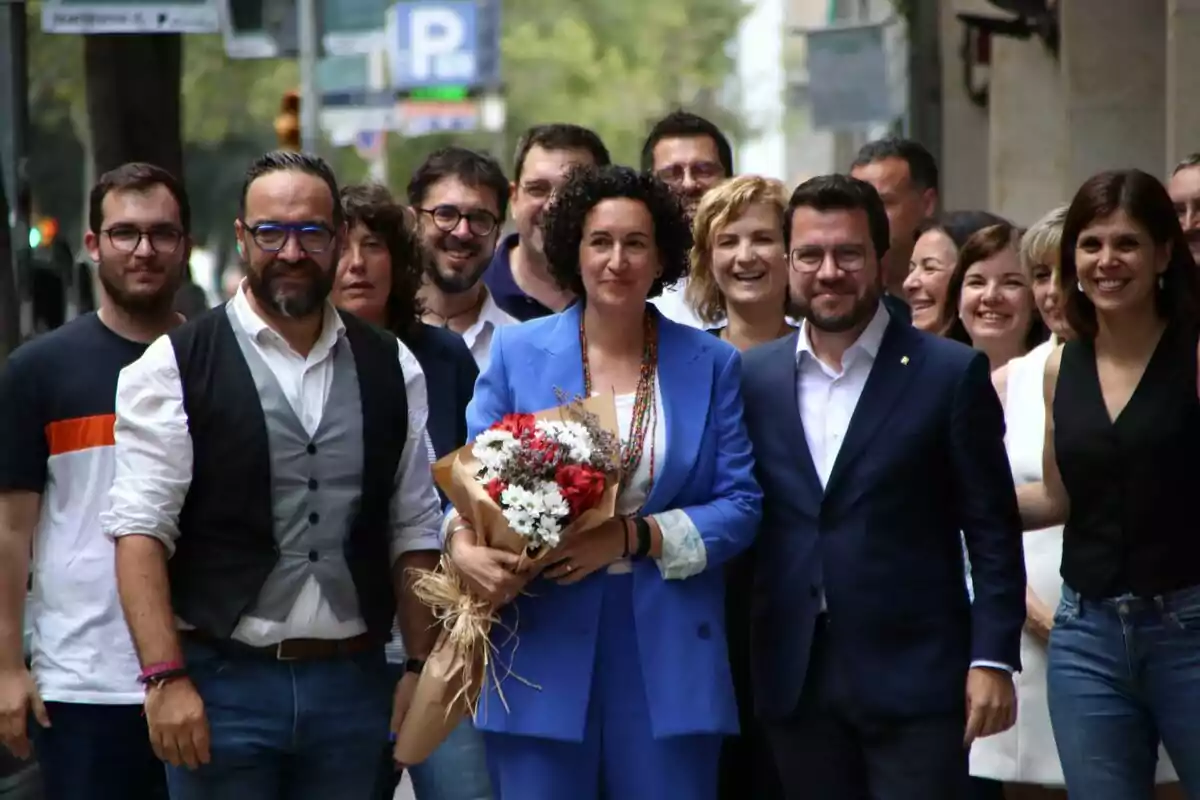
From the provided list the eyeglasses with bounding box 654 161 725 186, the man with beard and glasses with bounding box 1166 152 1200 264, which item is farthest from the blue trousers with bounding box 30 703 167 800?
the man with beard and glasses with bounding box 1166 152 1200 264

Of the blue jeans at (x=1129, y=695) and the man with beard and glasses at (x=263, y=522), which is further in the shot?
the blue jeans at (x=1129, y=695)

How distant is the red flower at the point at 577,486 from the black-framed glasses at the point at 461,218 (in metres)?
2.40

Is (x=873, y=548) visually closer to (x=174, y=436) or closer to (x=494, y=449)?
(x=494, y=449)

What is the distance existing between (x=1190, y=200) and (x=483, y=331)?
2470mm

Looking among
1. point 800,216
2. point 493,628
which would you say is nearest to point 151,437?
point 493,628

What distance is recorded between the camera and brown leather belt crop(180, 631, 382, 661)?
6.21 metres

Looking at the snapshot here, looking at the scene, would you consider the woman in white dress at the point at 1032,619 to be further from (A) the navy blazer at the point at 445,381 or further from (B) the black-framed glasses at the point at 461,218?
(B) the black-framed glasses at the point at 461,218

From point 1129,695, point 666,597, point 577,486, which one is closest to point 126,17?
point 666,597

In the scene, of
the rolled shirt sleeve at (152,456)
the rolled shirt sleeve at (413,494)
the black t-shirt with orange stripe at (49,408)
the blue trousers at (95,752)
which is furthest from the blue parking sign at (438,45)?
the rolled shirt sleeve at (152,456)

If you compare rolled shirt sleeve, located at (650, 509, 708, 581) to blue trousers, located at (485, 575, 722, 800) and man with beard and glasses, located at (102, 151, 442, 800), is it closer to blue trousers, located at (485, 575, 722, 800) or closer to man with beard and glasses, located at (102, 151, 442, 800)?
blue trousers, located at (485, 575, 722, 800)

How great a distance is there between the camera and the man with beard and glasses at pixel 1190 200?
26.2 feet

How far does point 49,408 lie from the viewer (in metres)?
6.89

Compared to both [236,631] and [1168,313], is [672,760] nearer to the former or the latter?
[236,631]

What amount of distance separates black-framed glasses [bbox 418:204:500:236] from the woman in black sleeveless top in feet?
7.55
